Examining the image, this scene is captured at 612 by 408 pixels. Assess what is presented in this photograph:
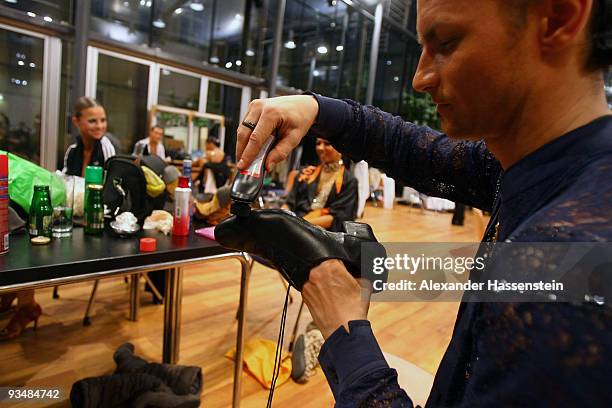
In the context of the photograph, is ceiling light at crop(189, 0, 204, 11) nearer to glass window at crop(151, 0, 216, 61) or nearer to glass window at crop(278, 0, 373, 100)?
glass window at crop(151, 0, 216, 61)

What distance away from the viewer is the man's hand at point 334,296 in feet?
1.70

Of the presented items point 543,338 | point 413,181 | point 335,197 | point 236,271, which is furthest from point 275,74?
point 543,338

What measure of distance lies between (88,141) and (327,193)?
1608 millimetres

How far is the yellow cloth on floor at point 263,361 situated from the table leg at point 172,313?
0.32 metres

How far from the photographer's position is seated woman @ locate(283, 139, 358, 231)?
103 inches

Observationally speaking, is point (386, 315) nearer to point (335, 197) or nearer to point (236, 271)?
point (335, 197)

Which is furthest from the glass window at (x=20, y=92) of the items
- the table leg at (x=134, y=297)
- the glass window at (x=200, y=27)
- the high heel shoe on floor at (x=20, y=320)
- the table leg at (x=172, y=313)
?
the table leg at (x=172, y=313)

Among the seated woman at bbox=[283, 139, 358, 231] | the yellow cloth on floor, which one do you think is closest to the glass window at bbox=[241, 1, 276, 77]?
the seated woman at bbox=[283, 139, 358, 231]

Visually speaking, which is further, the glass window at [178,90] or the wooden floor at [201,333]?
the glass window at [178,90]

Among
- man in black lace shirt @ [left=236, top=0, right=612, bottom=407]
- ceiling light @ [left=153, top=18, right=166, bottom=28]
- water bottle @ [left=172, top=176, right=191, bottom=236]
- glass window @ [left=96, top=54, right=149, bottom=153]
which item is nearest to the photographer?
man in black lace shirt @ [left=236, top=0, right=612, bottom=407]

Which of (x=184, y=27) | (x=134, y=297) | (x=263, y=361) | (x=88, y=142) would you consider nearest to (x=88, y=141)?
(x=88, y=142)

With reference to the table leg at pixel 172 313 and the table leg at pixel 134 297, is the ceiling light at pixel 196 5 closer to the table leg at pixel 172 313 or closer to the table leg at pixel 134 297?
the table leg at pixel 134 297

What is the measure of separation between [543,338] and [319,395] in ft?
5.77

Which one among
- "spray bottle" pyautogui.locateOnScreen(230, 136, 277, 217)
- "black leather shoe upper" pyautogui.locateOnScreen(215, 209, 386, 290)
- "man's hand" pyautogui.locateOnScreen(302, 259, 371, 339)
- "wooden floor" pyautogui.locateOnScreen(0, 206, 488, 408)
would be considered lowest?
"wooden floor" pyautogui.locateOnScreen(0, 206, 488, 408)
